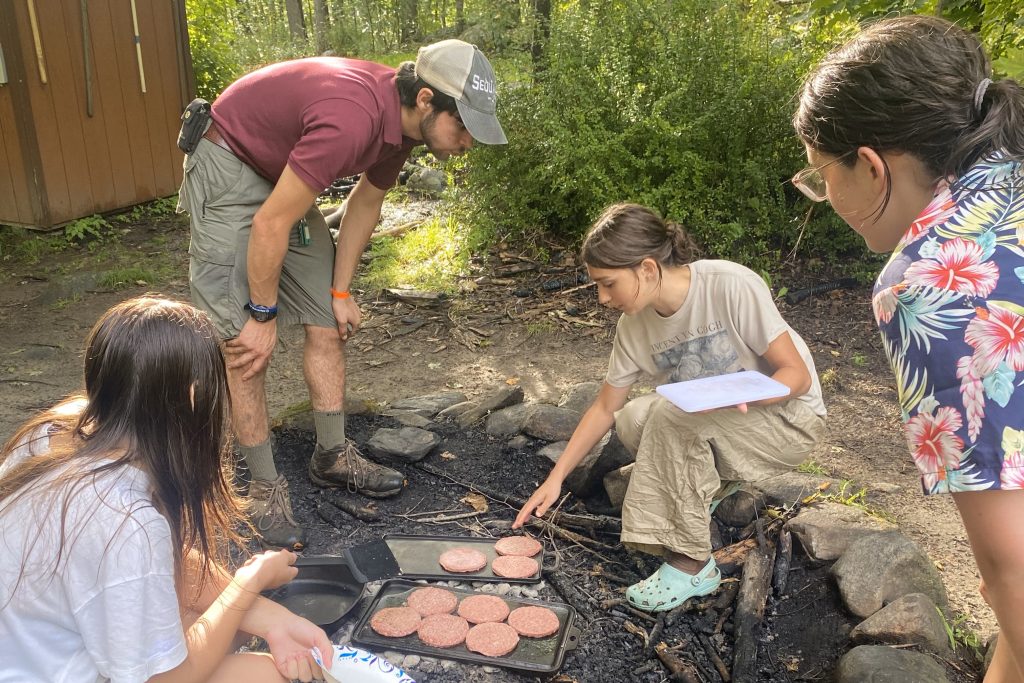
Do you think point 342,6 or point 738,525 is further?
point 342,6

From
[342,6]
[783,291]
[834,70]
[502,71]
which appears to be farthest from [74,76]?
[342,6]

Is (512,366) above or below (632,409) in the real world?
below

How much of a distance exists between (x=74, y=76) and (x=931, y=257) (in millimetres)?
7762

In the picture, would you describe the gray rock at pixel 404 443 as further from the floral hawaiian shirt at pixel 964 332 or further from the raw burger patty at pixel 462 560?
the floral hawaiian shirt at pixel 964 332

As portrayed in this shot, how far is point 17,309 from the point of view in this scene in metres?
5.96

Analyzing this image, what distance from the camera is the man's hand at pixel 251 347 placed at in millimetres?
3053

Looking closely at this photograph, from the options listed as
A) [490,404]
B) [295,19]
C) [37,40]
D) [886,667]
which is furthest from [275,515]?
[295,19]

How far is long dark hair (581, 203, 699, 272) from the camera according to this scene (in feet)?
8.70

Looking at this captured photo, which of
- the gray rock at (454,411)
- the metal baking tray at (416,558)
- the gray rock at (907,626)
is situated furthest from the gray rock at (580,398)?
the gray rock at (907,626)

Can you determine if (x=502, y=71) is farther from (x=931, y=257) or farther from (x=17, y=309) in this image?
(x=931, y=257)

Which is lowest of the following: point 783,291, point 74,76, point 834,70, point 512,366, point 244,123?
point 512,366

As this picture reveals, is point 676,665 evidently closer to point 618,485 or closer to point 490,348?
point 618,485

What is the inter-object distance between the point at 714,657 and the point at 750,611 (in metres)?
0.24

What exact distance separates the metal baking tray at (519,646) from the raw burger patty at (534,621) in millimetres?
18
